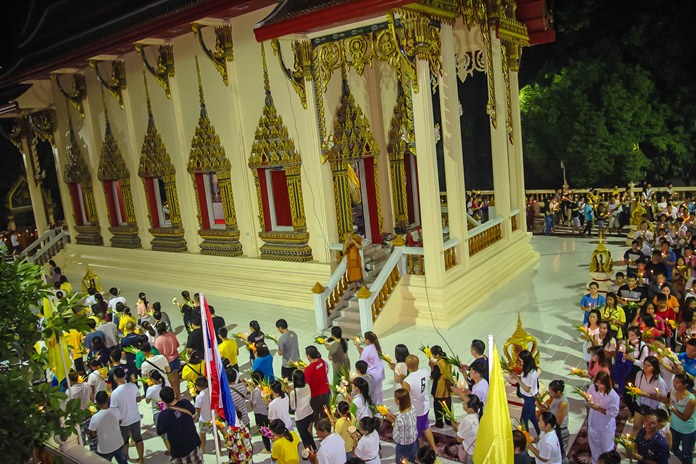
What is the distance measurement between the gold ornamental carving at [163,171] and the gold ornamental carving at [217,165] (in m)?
1.29

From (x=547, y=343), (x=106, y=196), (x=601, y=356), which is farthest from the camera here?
(x=106, y=196)

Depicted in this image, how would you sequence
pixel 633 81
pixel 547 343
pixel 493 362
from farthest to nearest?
pixel 633 81
pixel 547 343
pixel 493 362

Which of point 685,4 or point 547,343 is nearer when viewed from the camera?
point 547,343

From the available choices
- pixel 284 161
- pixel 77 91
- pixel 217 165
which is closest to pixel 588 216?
pixel 284 161

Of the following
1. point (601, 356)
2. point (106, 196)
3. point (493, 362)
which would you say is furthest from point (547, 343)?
point (106, 196)

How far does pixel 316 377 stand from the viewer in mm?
7648

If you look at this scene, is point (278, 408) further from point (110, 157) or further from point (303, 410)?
point (110, 157)

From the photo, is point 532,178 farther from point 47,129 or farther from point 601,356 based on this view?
point 601,356

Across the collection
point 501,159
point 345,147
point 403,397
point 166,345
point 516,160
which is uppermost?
point 345,147

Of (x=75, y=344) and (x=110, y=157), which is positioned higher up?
A: (x=110, y=157)

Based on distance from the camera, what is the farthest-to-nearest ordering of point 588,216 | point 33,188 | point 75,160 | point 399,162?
point 33,188 < point 75,160 < point 588,216 < point 399,162

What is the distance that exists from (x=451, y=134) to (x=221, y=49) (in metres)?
6.00

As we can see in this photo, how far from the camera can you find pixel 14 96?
19859 mm

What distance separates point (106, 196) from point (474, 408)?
16.6m
